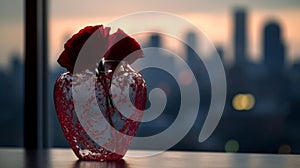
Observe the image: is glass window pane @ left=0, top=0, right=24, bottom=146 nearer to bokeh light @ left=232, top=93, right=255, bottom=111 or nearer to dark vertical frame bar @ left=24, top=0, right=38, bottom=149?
dark vertical frame bar @ left=24, top=0, right=38, bottom=149

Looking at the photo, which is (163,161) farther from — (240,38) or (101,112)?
(240,38)

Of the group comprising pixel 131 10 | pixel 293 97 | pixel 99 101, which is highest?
pixel 131 10

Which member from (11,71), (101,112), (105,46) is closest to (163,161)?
(101,112)

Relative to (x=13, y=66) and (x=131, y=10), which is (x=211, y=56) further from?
(x=13, y=66)

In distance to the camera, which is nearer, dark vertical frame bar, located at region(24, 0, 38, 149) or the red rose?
the red rose

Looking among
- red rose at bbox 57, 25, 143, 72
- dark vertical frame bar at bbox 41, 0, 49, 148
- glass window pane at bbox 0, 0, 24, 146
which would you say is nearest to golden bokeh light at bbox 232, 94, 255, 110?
dark vertical frame bar at bbox 41, 0, 49, 148

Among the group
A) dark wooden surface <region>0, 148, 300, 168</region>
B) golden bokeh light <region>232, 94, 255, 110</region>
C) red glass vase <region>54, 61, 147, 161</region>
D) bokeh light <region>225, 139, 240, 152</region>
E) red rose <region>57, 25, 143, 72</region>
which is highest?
red rose <region>57, 25, 143, 72</region>

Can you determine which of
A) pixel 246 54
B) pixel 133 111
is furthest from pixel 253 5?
pixel 133 111
